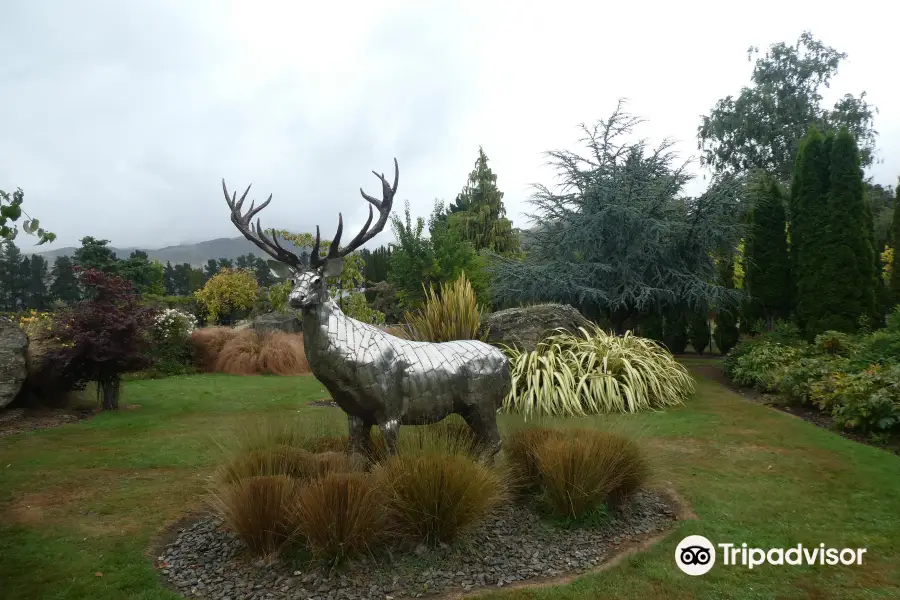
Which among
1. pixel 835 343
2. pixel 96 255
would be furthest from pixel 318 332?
pixel 96 255

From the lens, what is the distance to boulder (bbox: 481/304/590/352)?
9.25 meters

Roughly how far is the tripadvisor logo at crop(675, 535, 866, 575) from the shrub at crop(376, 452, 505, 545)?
132cm

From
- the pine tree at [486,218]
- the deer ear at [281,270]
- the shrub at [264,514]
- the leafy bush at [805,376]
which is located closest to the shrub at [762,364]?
the leafy bush at [805,376]

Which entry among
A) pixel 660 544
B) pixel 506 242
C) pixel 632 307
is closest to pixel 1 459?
pixel 660 544

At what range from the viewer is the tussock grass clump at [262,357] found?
12945 millimetres

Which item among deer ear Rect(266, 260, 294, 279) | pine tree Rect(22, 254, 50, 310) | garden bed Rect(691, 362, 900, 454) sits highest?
pine tree Rect(22, 254, 50, 310)

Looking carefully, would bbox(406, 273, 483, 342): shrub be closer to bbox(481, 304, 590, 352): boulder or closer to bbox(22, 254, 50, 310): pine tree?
bbox(481, 304, 590, 352): boulder

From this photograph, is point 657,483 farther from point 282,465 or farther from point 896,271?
point 896,271

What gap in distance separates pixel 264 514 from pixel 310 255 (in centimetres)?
176

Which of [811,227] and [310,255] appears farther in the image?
[811,227]

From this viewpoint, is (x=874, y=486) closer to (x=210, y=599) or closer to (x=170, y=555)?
(x=210, y=599)

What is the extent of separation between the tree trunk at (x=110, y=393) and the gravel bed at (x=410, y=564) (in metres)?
5.49

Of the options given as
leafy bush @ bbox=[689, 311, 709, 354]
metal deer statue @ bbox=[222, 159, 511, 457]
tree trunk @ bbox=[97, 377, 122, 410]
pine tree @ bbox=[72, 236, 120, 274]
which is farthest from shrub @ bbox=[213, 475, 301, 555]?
pine tree @ bbox=[72, 236, 120, 274]

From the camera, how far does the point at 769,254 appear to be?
14.0m
